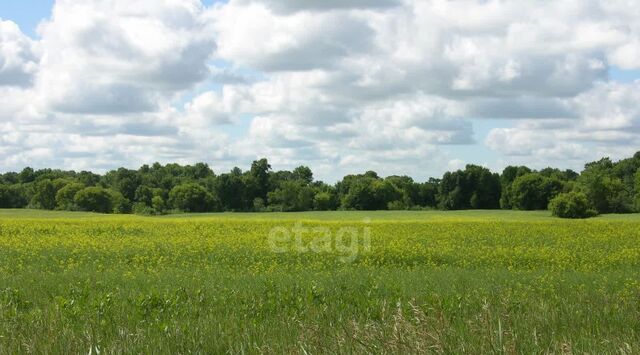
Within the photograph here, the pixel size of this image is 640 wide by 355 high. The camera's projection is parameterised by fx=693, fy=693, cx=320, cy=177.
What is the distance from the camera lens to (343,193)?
120750mm

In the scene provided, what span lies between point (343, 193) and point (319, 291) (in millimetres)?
109284

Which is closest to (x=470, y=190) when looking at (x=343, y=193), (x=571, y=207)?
(x=343, y=193)

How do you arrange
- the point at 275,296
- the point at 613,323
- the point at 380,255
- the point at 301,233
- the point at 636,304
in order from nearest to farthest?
the point at 613,323 → the point at 636,304 → the point at 275,296 → the point at 380,255 → the point at 301,233

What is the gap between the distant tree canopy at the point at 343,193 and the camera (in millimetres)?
96500

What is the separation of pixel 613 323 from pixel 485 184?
345 ft

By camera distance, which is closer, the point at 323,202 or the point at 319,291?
the point at 319,291

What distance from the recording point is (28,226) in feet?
122

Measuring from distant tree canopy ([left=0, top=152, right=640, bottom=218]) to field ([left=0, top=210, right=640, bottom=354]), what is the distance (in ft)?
195

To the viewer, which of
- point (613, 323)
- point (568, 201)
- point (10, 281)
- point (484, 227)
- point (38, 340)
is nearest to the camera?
point (38, 340)

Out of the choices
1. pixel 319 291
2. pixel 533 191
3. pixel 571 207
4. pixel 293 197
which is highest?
pixel 533 191

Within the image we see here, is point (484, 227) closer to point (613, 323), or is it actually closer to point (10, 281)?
point (10, 281)

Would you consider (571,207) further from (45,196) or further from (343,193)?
(45,196)

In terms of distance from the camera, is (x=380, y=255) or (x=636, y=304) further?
(x=380, y=255)

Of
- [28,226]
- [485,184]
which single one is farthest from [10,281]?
[485,184]
